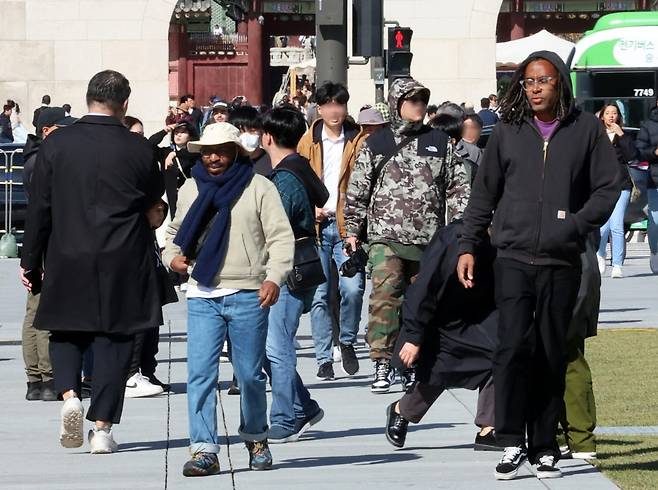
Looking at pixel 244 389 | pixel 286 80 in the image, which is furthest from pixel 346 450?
pixel 286 80

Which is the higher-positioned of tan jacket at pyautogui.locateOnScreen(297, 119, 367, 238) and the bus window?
tan jacket at pyautogui.locateOnScreen(297, 119, 367, 238)

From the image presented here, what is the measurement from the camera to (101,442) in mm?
8609

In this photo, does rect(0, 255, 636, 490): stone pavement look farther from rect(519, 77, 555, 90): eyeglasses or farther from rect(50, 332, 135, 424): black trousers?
rect(519, 77, 555, 90): eyeglasses

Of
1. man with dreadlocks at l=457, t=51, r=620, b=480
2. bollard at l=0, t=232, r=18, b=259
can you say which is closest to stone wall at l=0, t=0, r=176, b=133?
bollard at l=0, t=232, r=18, b=259

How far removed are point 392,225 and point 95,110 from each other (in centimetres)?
258

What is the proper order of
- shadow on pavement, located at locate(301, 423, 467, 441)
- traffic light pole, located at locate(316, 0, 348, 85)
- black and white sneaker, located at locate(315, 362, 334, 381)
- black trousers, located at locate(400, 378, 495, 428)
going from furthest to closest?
traffic light pole, located at locate(316, 0, 348, 85) < black and white sneaker, located at locate(315, 362, 334, 381) < shadow on pavement, located at locate(301, 423, 467, 441) < black trousers, located at locate(400, 378, 495, 428)

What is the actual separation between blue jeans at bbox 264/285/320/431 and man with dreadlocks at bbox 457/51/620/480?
4.69ft

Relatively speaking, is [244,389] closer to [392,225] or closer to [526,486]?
[526,486]

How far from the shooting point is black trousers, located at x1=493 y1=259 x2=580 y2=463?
24.8ft

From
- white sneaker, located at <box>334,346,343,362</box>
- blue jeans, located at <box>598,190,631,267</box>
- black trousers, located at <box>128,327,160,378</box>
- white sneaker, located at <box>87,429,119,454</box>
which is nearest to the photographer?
white sneaker, located at <box>87,429,119,454</box>

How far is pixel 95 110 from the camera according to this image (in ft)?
28.2

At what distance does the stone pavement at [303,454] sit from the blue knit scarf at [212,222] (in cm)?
97

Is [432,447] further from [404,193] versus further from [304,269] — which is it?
[404,193]

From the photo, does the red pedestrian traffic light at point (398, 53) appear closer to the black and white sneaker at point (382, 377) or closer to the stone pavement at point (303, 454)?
the stone pavement at point (303, 454)
